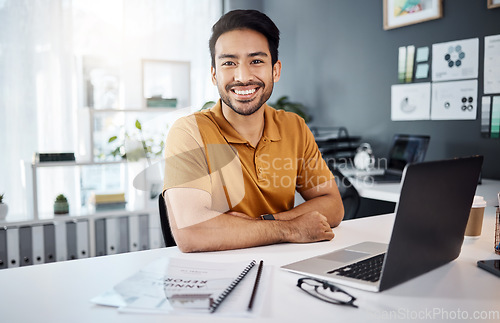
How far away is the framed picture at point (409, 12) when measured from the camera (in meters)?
2.83

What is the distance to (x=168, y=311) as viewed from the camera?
799 mm

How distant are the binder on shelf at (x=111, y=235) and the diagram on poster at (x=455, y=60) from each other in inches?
97.2

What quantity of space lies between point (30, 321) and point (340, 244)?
2.72ft

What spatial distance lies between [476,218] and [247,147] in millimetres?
817

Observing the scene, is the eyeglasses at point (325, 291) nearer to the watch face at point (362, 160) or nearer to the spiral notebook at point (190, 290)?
the spiral notebook at point (190, 290)

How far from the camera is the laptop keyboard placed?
958 mm

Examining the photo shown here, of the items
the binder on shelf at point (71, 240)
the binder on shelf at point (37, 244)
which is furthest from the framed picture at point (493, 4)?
the binder on shelf at point (37, 244)

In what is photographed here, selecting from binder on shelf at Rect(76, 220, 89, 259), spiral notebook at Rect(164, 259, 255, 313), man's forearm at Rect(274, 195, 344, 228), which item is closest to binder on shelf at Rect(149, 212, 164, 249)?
binder on shelf at Rect(76, 220, 89, 259)

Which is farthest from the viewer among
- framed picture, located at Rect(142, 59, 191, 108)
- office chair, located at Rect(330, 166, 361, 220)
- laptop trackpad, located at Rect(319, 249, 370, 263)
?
framed picture, located at Rect(142, 59, 191, 108)

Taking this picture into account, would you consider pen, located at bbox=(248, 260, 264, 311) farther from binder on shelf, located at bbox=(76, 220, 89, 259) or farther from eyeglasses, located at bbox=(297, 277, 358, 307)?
binder on shelf, located at bbox=(76, 220, 89, 259)

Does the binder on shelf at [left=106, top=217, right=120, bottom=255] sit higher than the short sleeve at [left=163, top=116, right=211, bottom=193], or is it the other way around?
the short sleeve at [left=163, top=116, right=211, bottom=193]

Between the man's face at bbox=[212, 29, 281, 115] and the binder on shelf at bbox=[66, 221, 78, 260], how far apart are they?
6.41ft

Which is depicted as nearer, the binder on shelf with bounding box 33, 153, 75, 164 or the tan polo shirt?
the tan polo shirt

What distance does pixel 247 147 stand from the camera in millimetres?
1686
